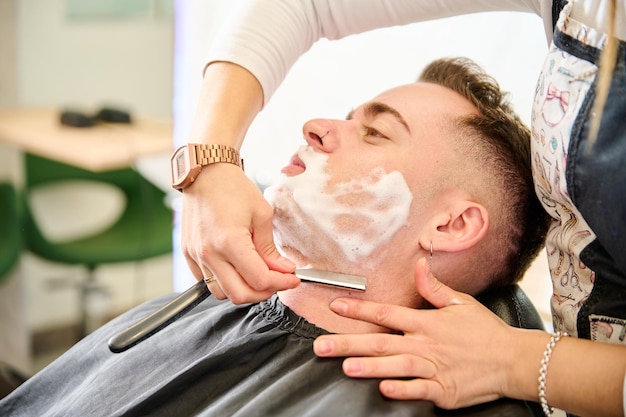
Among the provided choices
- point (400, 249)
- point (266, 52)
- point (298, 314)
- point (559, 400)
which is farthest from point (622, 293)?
point (266, 52)

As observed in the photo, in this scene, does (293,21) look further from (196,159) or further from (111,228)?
(111,228)

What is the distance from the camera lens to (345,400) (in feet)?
3.28

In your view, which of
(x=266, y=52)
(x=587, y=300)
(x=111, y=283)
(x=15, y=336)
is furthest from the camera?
(x=111, y=283)

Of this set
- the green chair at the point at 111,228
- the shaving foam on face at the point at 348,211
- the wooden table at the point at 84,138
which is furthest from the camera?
the green chair at the point at 111,228

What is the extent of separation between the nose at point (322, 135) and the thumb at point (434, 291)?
28 cm

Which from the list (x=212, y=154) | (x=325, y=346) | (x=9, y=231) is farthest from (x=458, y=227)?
(x=9, y=231)

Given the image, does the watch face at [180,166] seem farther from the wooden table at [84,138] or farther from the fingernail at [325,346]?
the wooden table at [84,138]

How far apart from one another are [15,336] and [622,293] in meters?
2.47

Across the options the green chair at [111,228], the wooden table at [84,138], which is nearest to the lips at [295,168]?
the wooden table at [84,138]

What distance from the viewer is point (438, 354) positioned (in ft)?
3.14

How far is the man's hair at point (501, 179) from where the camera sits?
1195mm

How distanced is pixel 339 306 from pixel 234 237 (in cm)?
21

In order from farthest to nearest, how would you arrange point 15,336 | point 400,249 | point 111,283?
point 111,283
point 15,336
point 400,249

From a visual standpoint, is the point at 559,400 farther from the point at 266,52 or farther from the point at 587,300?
the point at 266,52
